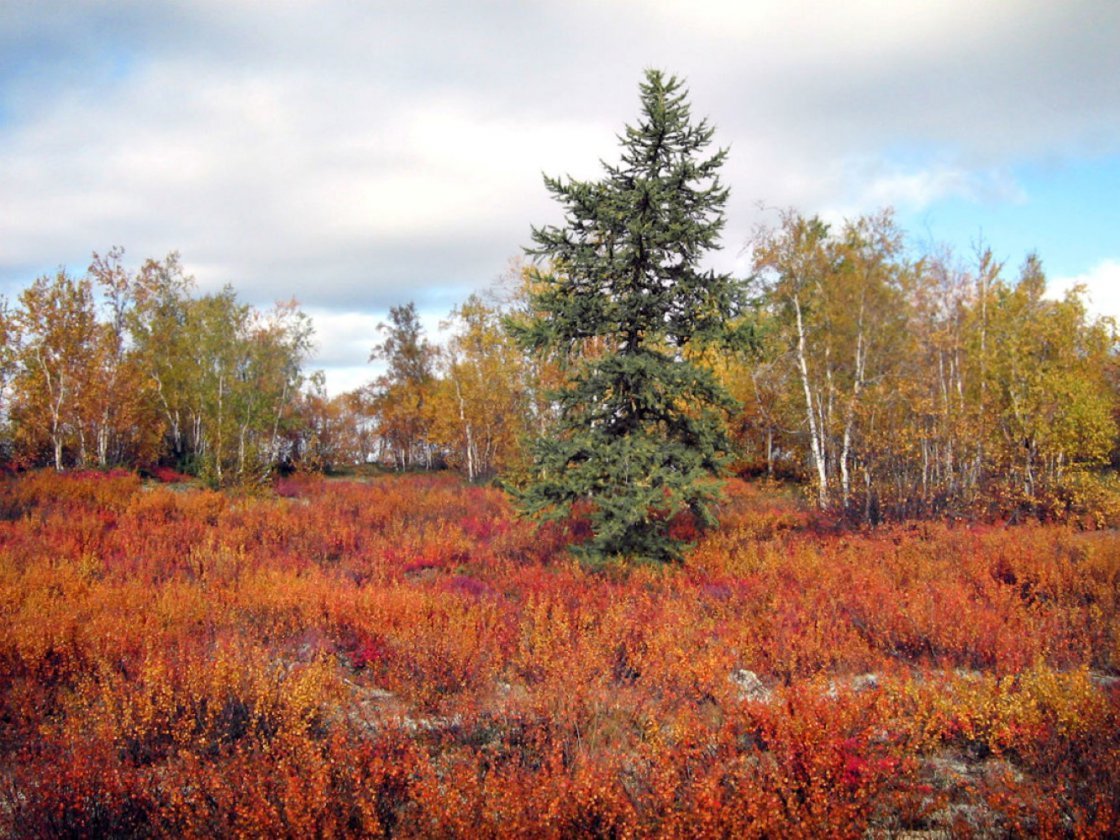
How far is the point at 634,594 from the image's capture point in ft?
31.1

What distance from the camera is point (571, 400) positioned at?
11.6 m

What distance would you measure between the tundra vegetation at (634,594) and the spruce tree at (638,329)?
66mm

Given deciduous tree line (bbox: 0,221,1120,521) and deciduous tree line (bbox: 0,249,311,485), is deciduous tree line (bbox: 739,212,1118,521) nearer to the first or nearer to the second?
deciduous tree line (bbox: 0,221,1120,521)

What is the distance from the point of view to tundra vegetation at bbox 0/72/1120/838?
4266 mm

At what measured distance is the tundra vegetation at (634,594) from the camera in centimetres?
427

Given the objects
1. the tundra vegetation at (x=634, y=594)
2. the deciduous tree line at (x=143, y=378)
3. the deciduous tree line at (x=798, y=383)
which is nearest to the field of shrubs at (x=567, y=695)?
the tundra vegetation at (x=634, y=594)

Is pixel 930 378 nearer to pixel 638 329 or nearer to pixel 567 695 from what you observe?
pixel 638 329

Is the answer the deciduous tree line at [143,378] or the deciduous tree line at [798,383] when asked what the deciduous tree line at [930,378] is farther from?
the deciduous tree line at [143,378]

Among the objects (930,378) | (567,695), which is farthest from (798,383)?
(567,695)

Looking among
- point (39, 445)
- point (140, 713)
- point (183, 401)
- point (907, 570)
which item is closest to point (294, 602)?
point (140, 713)

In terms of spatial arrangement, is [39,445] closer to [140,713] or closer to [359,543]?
[359,543]

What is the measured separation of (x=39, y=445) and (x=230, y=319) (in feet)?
30.6

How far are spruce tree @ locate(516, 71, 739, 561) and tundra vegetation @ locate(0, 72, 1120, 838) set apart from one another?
66 millimetres

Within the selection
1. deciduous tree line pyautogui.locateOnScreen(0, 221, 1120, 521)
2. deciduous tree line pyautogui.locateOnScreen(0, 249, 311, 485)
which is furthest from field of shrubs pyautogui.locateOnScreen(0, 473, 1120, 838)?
deciduous tree line pyautogui.locateOnScreen(0, 249, 311, 485)
